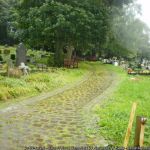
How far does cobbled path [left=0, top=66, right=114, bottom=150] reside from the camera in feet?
31.7

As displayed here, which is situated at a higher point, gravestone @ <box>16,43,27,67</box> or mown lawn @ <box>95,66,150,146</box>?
gravestone @ <box>16,43,27,67</box>

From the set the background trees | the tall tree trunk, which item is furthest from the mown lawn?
the tall tree trunk

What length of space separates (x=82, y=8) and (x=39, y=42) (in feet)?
18.9

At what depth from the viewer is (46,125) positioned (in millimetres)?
11664

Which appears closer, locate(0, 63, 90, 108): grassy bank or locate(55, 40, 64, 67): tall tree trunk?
locate(0, 63, 90, 108): grassy bank

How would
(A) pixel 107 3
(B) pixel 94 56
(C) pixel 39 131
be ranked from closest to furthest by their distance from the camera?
1. (C) pixel 39 131
2. (A) pixel 107 3
3. (B) pixel 94 56

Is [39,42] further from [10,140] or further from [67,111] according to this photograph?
[10,140]

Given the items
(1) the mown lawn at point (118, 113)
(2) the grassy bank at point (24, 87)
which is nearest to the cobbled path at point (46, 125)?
(1) the mown lawn at point (118, 113)

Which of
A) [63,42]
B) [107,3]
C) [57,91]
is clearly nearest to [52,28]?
[63,42]

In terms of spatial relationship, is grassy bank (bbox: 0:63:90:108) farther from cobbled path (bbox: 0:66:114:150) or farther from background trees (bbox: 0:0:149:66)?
background trees (bbox: 0:0:149:66)

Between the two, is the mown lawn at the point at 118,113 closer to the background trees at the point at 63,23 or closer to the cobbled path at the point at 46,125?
the cobbled path at the point at 46,125

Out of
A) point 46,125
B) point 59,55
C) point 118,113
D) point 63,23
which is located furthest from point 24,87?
point 59,55

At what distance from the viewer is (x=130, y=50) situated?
6212 centimetres

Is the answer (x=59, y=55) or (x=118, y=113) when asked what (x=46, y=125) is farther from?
(x=59, y=55)
